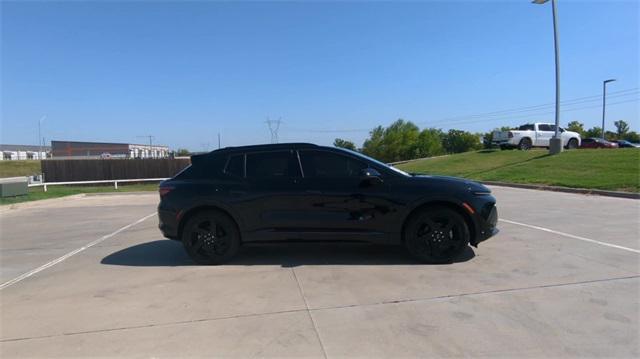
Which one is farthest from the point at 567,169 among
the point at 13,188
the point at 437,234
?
the point at 13,188

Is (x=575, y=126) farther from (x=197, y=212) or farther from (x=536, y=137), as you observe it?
(x=197, y=212)

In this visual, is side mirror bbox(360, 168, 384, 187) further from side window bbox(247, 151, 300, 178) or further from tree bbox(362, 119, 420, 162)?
tree bbox(362, 119, 420, 162)

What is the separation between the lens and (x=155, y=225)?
33.0 ft

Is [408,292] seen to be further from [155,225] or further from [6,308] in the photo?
[155,225]

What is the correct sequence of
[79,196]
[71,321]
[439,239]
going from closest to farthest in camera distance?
[71,321] → [439,239] → [79,196]

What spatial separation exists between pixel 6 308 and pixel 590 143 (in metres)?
45.0

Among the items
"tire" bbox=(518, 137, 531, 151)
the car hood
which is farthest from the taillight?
"tire" bbox=(518, 137, 531, 151)

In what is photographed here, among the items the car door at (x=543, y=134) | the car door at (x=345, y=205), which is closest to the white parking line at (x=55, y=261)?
the car door at (x=345, y=205)

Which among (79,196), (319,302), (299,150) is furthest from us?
(79,196)

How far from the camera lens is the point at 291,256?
21.0 feet

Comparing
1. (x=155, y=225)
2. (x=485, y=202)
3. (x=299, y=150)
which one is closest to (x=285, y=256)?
(x=299, y=150)

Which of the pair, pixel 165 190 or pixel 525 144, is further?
pixel 525 144

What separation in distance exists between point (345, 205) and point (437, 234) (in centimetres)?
129

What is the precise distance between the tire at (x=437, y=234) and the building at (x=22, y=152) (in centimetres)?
10808
